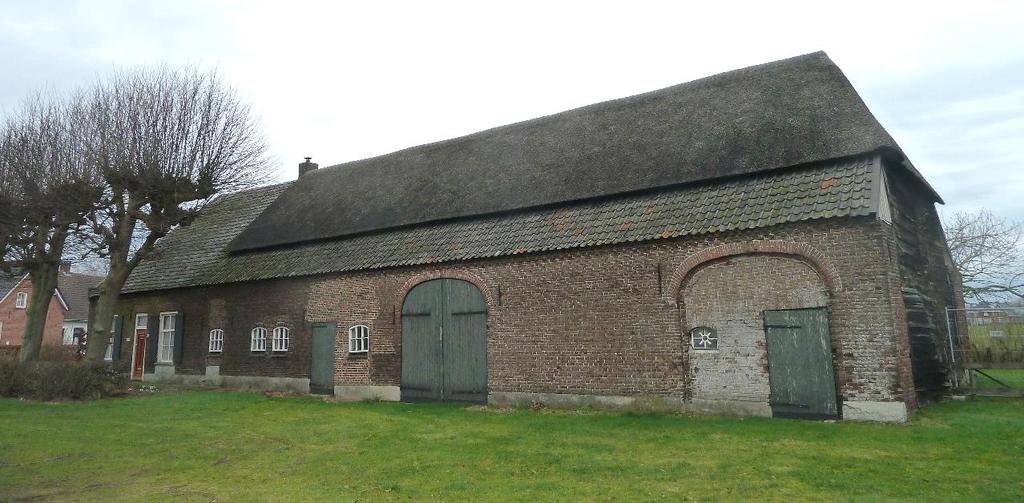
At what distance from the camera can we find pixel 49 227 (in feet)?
55.9

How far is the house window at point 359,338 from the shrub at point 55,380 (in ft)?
19.9

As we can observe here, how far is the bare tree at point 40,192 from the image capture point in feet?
52.5

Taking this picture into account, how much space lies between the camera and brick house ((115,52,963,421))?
10328 millimetres

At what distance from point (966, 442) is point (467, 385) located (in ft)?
30.1

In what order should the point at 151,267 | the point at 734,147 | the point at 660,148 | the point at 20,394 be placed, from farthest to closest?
1. the point at 151,267
2. the point at 20,394
3. the point at 660,148
4. the point at 734,147

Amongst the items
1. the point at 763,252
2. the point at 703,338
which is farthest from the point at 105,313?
the point at 763,252

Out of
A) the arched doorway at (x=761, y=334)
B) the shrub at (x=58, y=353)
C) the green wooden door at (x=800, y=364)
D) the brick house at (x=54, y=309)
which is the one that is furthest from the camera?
the brick house at (x=54, y=309)

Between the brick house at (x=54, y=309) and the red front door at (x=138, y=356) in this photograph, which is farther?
the brick house at (x=54, y=309)

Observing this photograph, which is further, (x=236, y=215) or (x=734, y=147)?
(x=236, y=215)

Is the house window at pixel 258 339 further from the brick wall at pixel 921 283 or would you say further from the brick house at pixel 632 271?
the brick wall at pixel 921 283

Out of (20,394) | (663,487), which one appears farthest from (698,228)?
(20,394)

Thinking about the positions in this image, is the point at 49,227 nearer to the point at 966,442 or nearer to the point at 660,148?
the point at 660,148

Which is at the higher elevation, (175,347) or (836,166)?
(836,166)

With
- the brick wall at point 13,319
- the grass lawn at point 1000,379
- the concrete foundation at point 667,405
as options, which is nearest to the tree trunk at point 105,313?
the concrete foundation at point 667,405
